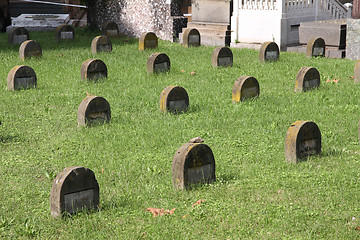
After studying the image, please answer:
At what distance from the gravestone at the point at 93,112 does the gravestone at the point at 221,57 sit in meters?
4.80

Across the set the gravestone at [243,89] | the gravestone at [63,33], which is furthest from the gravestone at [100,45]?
the gravestone at [243,89]

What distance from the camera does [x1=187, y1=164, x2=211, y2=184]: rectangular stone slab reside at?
539cm

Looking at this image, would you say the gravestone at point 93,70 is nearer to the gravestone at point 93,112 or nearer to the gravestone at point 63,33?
the gravestone at point 93,112

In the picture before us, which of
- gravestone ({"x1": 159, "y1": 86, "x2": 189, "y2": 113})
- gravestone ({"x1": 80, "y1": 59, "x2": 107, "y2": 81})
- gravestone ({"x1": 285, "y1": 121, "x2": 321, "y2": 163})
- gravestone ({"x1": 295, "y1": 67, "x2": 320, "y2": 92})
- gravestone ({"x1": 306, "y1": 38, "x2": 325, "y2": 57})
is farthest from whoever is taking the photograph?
gravestone ({"x1": 306, "y1": 38, "x2": 325, "y2": 57})

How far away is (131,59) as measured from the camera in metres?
13.6

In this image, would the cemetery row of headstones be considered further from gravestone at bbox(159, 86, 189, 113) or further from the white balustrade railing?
the white balustrade railing

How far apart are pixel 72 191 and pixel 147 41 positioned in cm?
1102

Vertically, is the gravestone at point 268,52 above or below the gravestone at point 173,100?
above

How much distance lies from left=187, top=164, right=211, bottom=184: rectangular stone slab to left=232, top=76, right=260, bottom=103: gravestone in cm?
359

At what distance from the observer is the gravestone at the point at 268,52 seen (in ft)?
42.5

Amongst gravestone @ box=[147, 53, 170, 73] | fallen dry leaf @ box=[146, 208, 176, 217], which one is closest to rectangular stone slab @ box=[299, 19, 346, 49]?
gravestone @ box=[147, 53, 170, 73]

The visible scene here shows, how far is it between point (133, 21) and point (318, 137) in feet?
45.0

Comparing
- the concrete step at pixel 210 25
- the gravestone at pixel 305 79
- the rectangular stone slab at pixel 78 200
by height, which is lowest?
the rectangular stone slab at pixel 78 200

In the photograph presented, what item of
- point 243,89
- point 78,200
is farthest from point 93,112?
point 78,200
